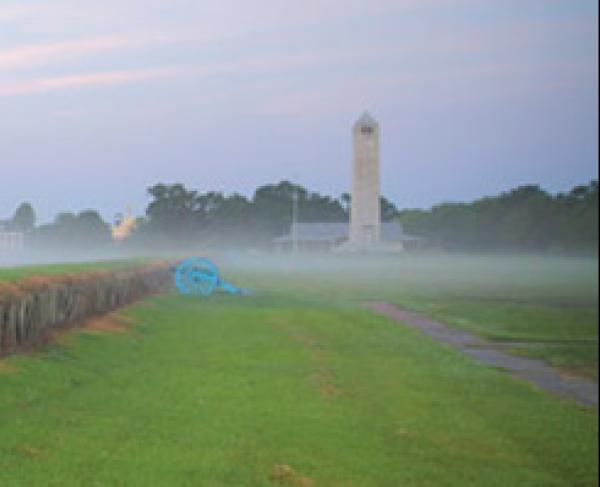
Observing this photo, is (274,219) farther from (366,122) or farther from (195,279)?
(195,279)

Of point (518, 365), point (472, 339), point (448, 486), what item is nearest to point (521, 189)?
point (472, 339)

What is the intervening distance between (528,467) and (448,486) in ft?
5.45

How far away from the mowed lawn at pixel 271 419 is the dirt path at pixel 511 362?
0.76 meters

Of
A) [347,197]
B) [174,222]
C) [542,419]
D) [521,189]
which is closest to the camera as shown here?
[542,419]

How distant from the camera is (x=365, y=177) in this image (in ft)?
301

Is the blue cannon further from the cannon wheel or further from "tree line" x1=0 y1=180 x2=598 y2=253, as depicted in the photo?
"tree line" x1=0 y1=180 x2=598 y2=253

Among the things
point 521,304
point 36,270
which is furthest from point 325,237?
point 36,270

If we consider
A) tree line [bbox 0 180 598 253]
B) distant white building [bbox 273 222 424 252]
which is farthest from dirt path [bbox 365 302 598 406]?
distant white building [bbox 273 222 424 252]

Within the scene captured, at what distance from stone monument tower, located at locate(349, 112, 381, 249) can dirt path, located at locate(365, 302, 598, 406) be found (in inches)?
2326

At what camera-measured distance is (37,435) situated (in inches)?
376

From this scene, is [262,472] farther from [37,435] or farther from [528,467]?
[528,467]

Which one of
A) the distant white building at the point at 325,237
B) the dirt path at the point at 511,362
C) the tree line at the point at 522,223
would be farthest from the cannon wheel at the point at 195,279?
the distant white building at the point at 325,237

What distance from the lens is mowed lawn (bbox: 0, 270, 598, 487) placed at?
29.9 ft

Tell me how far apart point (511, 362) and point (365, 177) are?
70.8 meters
